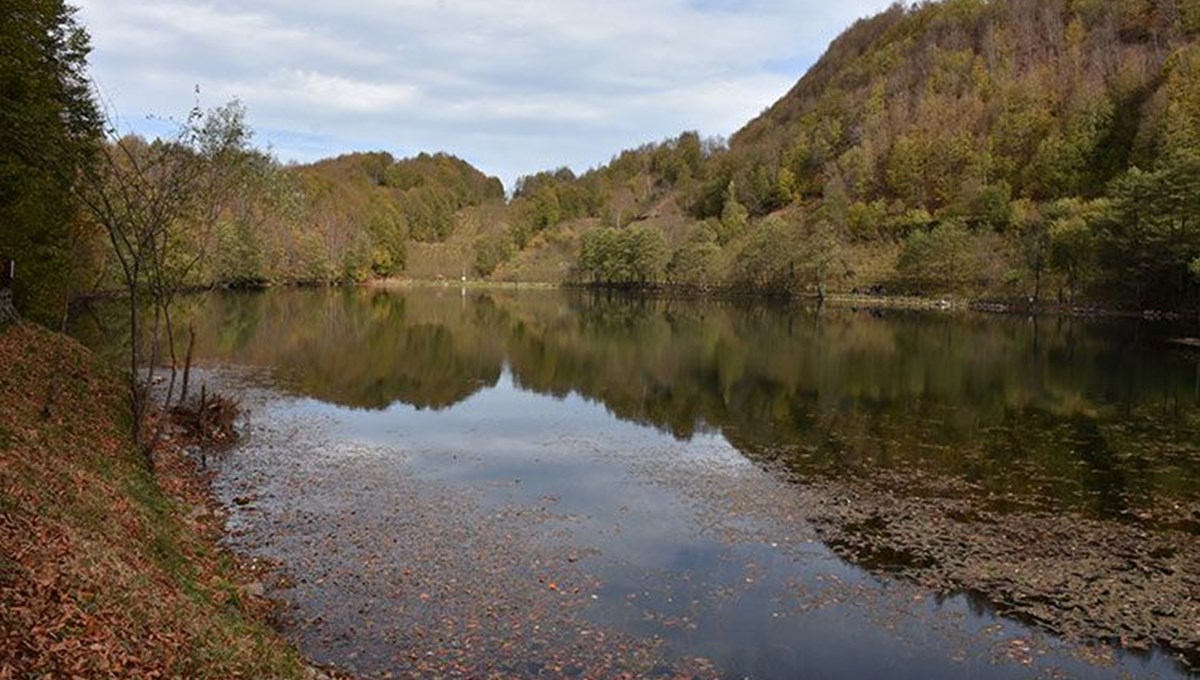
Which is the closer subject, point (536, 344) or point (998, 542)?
point (998, 542)

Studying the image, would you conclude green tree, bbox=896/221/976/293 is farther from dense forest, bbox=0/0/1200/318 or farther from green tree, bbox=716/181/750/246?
green tree, bbox=716/181/750/246

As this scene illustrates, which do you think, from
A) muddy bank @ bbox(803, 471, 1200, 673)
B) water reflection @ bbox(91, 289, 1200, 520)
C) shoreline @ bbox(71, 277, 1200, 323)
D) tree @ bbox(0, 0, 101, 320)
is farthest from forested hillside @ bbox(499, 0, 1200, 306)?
tree @ bbox(0, 0, 101, 320)

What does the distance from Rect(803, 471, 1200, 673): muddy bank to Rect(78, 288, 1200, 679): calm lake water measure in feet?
0.26

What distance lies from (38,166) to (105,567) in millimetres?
16500

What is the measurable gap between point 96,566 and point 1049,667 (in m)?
12.7

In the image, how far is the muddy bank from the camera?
44.3 feet

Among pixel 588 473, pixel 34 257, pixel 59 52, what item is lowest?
pixel 588 473

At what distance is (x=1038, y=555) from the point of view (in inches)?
654

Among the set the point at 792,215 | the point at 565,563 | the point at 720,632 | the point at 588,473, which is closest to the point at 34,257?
the point at 588,473

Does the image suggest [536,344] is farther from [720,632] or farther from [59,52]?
[720,632]

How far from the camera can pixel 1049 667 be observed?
1199 centimetres

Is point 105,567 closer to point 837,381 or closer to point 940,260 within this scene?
point 837,381

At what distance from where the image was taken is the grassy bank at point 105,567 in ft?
25.7

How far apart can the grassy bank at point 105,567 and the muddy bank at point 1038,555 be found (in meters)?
11.5
